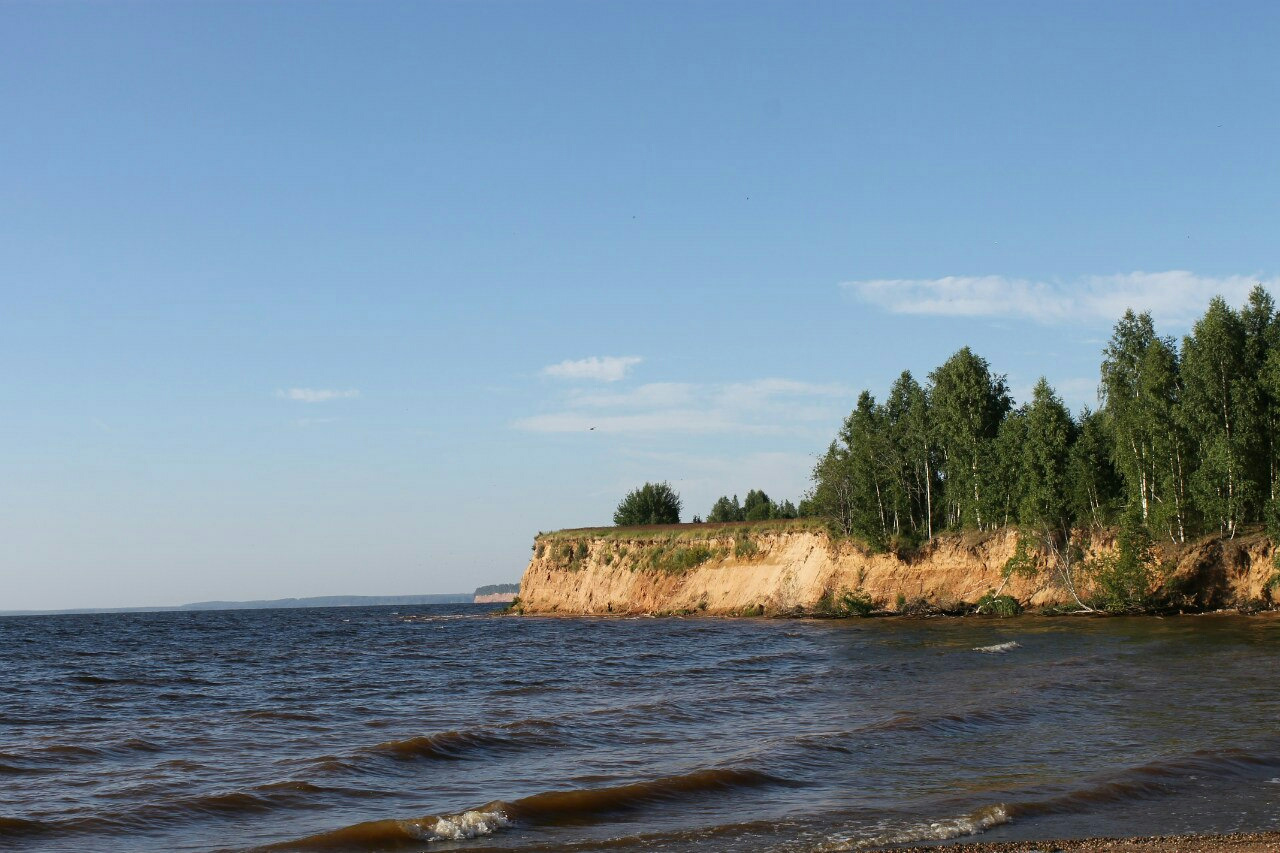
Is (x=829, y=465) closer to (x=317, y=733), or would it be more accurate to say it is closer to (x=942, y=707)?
(x=942, y=707)

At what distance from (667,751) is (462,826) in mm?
6250

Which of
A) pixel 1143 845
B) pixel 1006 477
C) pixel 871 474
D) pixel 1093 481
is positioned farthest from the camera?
pixel 871 474

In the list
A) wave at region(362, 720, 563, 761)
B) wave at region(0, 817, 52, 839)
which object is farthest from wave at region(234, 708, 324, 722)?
wave at region(0, 817, 52, 839)

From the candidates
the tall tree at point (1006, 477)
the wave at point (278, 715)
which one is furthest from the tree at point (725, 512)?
the wave at point (278, 715)

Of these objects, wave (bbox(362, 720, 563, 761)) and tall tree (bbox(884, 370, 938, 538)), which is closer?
wave (bbox(362, 720, 563, 761))

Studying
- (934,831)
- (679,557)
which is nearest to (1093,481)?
(679,557)

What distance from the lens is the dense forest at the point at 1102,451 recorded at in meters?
47.4

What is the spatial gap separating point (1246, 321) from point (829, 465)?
26.1m

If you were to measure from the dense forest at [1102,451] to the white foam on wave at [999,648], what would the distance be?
15481 millimetres

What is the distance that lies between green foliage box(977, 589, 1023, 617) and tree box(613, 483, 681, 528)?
6139 cm

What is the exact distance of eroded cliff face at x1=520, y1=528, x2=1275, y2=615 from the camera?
4750 centimetres

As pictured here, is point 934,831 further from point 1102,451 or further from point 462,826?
point 1102,451

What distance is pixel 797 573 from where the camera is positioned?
226 feet

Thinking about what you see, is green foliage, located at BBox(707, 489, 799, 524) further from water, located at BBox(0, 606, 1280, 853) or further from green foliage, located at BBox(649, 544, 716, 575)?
water, located at BBox(0, 606, 1280, 853)
